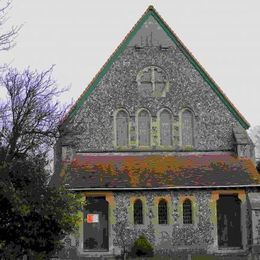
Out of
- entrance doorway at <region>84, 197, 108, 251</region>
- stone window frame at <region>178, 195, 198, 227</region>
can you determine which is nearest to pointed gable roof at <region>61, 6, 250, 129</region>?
entrance doorway at <region>84, 197, 108, 251</region>

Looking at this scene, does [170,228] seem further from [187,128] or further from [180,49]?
[180,49]

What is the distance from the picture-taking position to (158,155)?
34594 mm

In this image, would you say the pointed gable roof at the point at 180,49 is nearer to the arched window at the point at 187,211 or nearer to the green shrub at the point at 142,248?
the arched window at the point at 187,211

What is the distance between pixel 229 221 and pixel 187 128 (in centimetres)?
604

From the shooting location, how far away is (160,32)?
3581 cm

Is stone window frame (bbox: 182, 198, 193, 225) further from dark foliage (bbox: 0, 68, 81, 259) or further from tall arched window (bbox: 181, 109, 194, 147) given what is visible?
dark foliage (bbox: 0, 68, 81, 259)

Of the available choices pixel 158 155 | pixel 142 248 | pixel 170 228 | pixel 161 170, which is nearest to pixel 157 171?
pixel 161 170

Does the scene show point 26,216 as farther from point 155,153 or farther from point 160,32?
point 160,32

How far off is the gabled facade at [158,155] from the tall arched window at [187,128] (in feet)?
0.20

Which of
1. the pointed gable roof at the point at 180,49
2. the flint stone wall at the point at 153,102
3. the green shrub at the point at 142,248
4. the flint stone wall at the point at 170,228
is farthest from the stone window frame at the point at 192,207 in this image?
the pointed gable roof at the point at 180,49

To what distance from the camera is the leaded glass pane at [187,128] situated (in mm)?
34938

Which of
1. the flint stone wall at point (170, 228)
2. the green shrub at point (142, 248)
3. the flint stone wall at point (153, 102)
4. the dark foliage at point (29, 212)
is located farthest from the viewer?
the flint stone wall at point (153, 102)

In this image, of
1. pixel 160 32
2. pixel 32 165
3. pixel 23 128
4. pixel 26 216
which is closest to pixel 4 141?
pixel 23 128

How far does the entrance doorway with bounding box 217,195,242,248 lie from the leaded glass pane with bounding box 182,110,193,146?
13.1 ft
